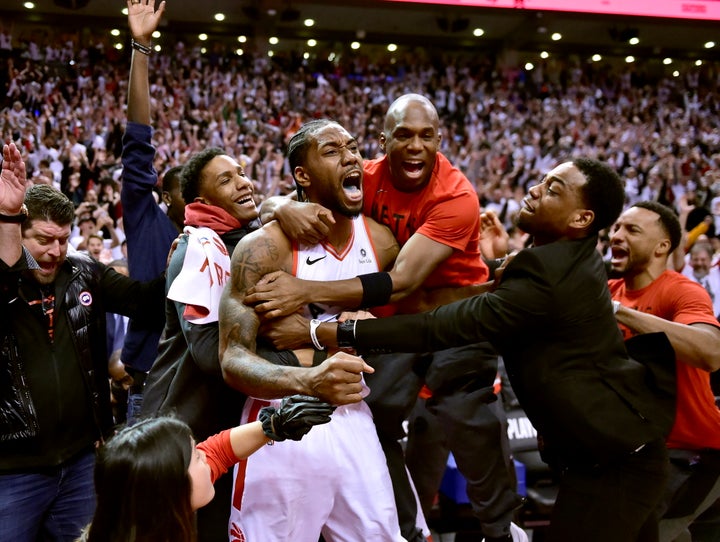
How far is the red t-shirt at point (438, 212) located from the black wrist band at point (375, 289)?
1.22 ft

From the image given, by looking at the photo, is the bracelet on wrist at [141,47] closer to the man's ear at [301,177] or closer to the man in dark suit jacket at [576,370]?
the man's ear at [301,177]

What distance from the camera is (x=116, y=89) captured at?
15.4 meters

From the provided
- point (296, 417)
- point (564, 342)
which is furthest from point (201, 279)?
point (564, 342)

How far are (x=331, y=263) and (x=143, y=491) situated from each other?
1125 millimetres

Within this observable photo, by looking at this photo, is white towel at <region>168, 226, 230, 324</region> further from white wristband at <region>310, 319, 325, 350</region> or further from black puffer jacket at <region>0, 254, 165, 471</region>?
black puffer jacket at <region>0, 254, 165, 471</region>

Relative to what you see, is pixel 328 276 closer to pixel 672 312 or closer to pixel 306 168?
pixel 306 168

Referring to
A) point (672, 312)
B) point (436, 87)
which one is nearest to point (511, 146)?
point (436, 87)

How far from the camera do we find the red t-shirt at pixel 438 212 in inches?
118

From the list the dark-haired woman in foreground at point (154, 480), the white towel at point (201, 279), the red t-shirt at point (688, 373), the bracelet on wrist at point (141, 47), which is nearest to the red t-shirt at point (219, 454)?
the dark-haired woman in foreground at point (154, 480)

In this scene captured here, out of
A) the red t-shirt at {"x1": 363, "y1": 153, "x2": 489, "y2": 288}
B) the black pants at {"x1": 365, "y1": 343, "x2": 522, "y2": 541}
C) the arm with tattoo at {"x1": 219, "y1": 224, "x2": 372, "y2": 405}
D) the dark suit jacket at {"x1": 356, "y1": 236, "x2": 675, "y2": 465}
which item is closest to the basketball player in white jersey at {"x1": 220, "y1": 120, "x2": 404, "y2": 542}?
the arm with tattoo at {"x1": 219, "y1": 224, "x2": 372, "y2": 405}

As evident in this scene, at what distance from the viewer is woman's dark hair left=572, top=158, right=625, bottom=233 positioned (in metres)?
2.87

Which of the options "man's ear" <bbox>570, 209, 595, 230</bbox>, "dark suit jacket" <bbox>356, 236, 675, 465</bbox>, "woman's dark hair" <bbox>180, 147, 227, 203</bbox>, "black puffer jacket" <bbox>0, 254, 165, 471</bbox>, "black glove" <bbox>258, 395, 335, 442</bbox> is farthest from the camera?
"woman's dark hair" <bbox>180, 147, 227, 203</bbox>

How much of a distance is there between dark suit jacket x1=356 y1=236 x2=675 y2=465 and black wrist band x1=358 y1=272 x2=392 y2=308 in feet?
0.25

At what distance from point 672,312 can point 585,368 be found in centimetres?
100
